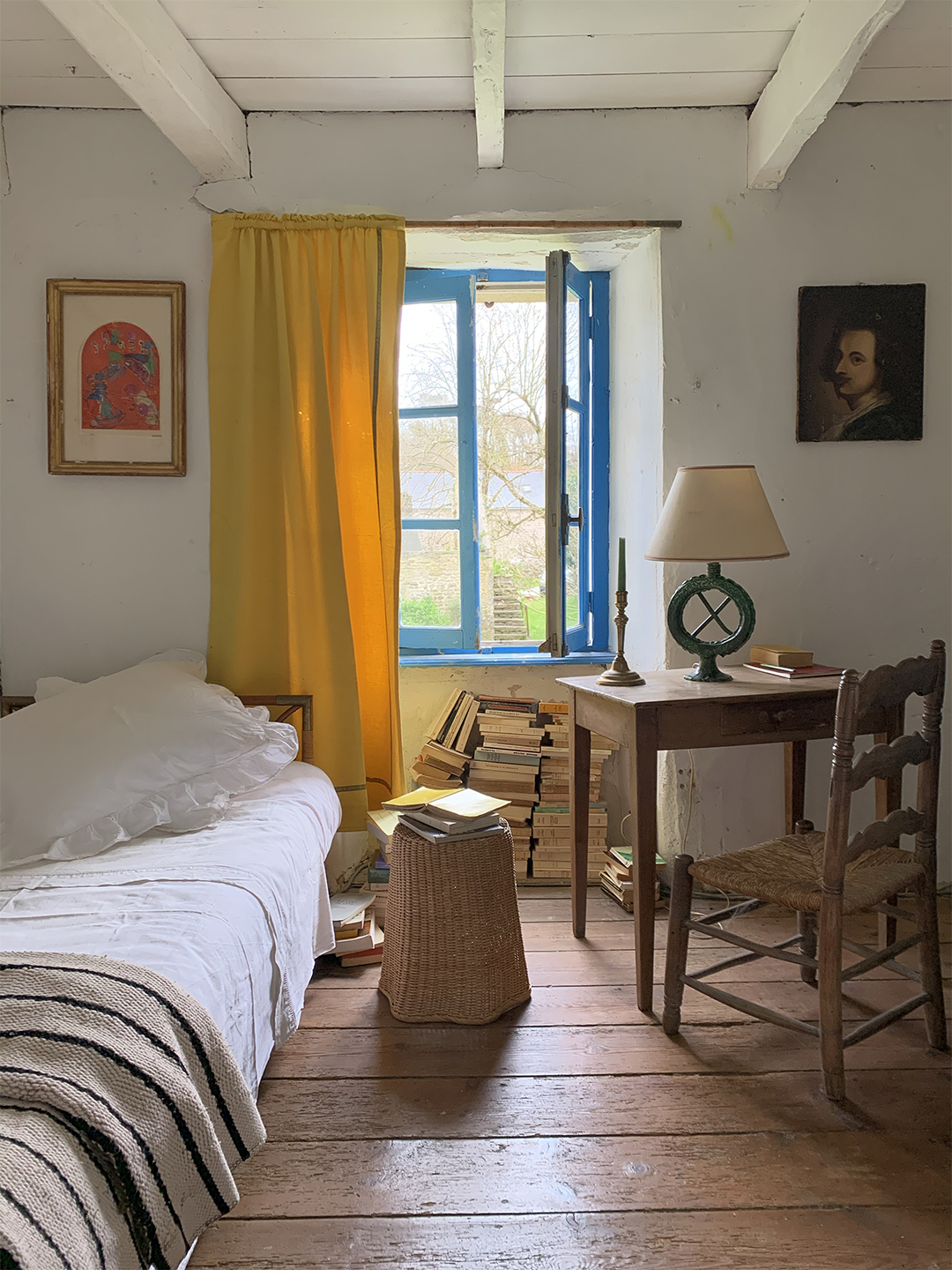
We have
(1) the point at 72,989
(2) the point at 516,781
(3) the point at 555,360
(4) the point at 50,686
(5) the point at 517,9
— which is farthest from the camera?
(2) the point at 516,781

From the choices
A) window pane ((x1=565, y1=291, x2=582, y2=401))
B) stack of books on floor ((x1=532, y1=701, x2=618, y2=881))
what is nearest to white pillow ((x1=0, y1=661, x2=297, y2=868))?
stack of books on floor ((x1=532, y1=701, x2=618, y2=881))

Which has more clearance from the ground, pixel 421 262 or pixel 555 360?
pixel 421 262

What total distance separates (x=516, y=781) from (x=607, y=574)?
3.18 feet

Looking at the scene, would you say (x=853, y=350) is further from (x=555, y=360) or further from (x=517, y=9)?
(x=517, y=9)

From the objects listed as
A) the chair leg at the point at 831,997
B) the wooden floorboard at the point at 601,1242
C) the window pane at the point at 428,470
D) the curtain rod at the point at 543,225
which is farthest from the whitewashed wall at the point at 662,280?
the wooden floorboard at the point at 601,1242

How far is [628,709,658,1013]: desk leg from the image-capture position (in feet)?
7.35

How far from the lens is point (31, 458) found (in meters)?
2.97

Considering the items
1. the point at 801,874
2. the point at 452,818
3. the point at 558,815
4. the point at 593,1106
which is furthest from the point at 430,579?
the point at 593,1106

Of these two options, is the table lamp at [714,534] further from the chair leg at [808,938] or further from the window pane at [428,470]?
the window pane at [428,470]

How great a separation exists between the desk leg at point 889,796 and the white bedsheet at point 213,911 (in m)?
1.61

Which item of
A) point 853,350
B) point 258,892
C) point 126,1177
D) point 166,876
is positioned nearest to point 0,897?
point 166,876

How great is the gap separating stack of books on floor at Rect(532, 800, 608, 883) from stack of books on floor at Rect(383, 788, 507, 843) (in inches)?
35.4

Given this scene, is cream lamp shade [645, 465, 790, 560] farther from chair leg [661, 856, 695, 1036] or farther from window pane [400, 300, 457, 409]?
window pane [400, 300, 457, 409]

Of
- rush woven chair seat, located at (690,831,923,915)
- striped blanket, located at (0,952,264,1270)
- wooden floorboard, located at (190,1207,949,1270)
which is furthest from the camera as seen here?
rush woven chair seat, located at (690,831,923,915)
